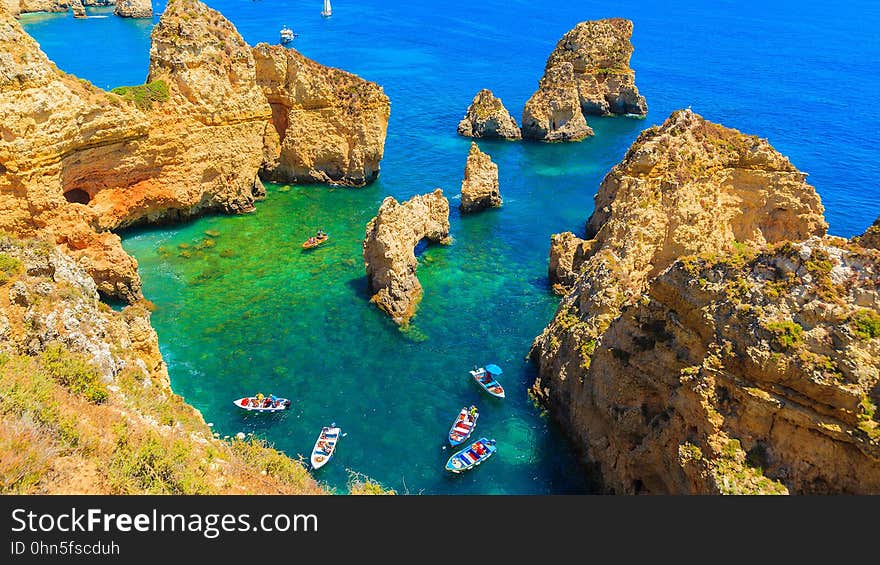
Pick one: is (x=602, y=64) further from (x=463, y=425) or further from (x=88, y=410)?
(x=88, y=410)

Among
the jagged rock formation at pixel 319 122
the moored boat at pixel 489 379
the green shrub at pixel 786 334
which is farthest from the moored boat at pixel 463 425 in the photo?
the jagged rock formation at pixel 319 122

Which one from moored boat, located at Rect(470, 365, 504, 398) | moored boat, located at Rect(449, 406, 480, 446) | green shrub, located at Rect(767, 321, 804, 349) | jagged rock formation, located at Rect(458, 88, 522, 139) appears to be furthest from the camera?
jagged rock formation, located at Rect(458, 88, 522, 139)

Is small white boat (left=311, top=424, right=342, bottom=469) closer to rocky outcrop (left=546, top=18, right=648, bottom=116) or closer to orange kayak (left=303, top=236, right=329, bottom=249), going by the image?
orange kayak (left=303, top=236, right=329, bottom=249)

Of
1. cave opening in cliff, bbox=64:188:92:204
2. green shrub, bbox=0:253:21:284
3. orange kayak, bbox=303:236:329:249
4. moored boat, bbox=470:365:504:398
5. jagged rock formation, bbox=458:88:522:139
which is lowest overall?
moored boat, bbox=470:365:504:398

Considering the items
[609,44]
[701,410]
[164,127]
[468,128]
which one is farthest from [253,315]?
[609,44]

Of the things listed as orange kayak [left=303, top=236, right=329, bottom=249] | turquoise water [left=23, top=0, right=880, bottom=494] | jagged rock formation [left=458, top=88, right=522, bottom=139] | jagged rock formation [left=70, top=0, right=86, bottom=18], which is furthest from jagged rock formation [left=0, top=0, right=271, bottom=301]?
jagged rock formation [left=70, top=0, right=86, bottom=18]

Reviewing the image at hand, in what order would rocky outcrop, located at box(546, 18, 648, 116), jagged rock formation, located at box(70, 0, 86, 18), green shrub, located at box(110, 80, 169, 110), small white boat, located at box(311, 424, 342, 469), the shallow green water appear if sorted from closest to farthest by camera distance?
small white boat, located at box(311, 424, 342, 469) → the shallow green water → green shrub, located at box(110, 80, 169, 110) → rocky outcrop, located at box(546, 18, 648, 116) → jagged rock formation, located at box(70, 0, 86, 18)

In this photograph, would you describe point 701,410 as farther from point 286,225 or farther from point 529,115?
point 529,115

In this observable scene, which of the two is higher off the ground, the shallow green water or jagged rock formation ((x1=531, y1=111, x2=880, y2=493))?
jagged rock formation ((x1=531, y1=111, x2=880, y2=493))
